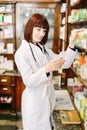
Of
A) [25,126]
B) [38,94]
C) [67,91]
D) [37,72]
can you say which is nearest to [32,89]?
[38,94]

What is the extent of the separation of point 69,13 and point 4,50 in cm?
186

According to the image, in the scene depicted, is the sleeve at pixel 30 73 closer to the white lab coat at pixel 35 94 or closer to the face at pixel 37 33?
the white lab coat at pixel 35 94

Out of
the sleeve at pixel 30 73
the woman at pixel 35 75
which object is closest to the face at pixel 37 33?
the woman at pixel 35 75

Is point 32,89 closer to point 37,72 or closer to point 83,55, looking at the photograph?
point 37,72

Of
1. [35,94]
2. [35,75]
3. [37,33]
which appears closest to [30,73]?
[35,75]

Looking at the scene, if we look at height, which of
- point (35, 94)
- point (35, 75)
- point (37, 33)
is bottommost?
point (35, 94)

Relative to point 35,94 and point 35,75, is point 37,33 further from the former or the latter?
point 35,94

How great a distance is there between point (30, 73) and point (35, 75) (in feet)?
0.21

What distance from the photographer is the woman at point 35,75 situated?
183cm

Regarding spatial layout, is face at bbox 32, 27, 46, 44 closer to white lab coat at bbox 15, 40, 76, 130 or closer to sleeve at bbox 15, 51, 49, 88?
white lab coat at bbox 15, 40, 76, 130

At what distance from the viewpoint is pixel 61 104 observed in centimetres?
248

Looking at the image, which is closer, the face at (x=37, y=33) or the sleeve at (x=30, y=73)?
the sleeve at (x=30, y=73)

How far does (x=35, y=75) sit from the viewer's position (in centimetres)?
178

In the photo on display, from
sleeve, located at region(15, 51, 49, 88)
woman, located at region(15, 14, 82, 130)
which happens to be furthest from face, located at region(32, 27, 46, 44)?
sleeve, located at region(15, 51, 49, 88)
